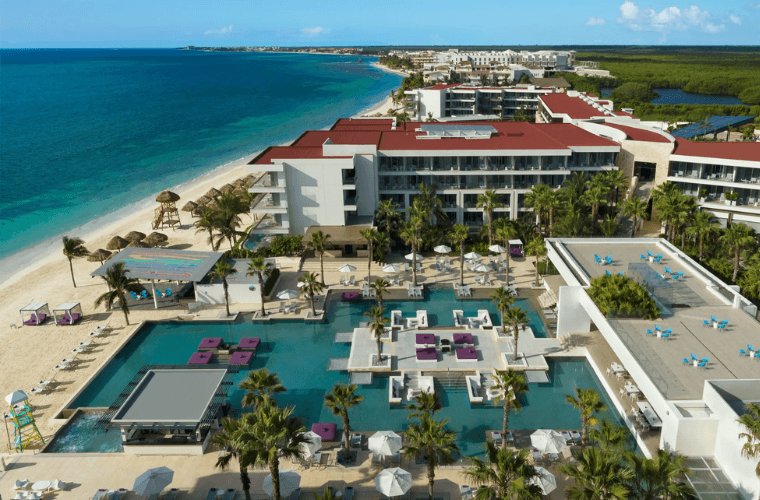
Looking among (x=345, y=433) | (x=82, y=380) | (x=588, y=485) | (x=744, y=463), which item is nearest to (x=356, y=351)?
(x=345, y=433)

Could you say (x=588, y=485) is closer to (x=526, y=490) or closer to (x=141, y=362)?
(x=526, y=490)

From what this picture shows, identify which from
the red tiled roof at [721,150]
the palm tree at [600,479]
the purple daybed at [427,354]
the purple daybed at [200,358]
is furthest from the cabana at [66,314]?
the red tiled roof at [721,150]

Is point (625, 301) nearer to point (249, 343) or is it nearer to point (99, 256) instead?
point (249, 343)

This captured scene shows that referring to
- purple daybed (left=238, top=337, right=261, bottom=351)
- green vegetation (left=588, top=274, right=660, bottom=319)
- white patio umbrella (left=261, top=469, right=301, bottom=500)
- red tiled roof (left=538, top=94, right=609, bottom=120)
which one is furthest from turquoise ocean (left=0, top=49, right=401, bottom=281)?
red tiled roof (left=538, top=94, right=609, bottom=120)

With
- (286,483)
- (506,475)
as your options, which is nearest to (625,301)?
(506,475)

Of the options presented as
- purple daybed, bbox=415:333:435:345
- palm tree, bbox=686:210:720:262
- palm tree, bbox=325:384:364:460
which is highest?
palm tree, bbox=686:210:720:262

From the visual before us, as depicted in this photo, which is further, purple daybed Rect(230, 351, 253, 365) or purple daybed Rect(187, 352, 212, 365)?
purple daybed Rect(230, 351, 253, 365)

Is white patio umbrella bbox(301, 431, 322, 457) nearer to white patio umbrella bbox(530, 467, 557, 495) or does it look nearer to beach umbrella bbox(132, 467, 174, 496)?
beach umbrella bbox(132, 467, 174, 496)
